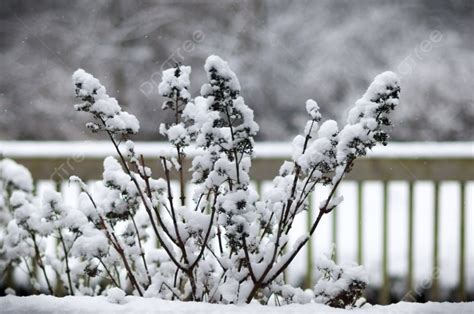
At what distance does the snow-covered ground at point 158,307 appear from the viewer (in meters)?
1.35

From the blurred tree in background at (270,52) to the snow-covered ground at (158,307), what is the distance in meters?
6.86

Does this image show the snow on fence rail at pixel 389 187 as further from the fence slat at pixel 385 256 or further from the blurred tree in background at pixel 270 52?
the blurred tree in background at pixel 270 52

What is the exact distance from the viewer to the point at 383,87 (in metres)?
1.43

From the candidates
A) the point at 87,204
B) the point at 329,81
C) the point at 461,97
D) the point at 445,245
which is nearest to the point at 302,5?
the point at 329,81

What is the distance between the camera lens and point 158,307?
1.36m

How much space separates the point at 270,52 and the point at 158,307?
7130mm

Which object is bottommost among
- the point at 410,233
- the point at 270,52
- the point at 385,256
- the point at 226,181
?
the point at 385,256

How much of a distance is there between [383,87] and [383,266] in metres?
2.17

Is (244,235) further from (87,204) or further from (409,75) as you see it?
(409,75)

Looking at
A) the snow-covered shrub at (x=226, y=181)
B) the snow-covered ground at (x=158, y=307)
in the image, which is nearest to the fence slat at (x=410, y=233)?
the snow-covered shrub at (x=226, y=181)

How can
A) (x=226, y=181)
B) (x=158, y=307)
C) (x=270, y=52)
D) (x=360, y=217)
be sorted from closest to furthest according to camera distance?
(x=158, y=307) → (x=226, y=181) → (x=360, y=217) → (x=270, y=52)

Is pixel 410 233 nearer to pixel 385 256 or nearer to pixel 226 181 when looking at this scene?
pixel 385 256

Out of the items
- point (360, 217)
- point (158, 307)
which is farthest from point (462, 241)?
point (158, 307)

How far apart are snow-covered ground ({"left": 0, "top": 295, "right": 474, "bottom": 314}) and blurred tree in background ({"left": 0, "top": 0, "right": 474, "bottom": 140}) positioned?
686 cm
